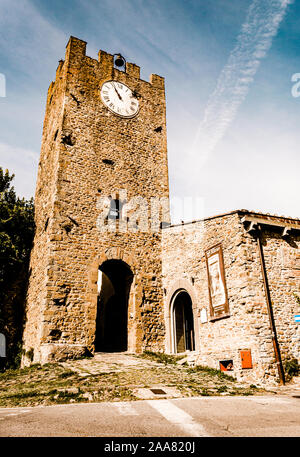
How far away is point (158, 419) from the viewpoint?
416 centimetres

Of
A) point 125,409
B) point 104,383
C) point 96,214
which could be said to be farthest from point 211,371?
point 96,214

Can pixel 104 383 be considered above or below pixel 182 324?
below

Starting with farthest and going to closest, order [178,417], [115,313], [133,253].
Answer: [115,313], [133,253], [178,417]

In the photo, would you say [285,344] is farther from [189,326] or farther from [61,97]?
[61,97]

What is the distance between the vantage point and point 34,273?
12109 millimetres

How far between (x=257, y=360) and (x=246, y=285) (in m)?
1.85

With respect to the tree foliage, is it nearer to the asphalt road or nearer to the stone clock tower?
the stone clock tower

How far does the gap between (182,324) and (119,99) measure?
9539 millimetres

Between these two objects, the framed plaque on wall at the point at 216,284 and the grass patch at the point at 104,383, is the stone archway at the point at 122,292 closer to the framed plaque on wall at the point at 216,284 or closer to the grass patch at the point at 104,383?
the grass patch at the point at 104,383

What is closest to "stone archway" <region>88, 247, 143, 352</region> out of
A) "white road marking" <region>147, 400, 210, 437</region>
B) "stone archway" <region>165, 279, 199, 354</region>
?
"stone archway" <region>165, 279, 199, 354</region>

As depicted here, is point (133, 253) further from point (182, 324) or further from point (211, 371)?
point (211, 371)

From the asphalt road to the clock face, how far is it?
11668 mm

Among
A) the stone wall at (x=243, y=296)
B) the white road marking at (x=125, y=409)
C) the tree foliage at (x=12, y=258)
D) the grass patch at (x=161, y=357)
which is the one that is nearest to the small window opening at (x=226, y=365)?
the stone wall at (x=243, y=296)
